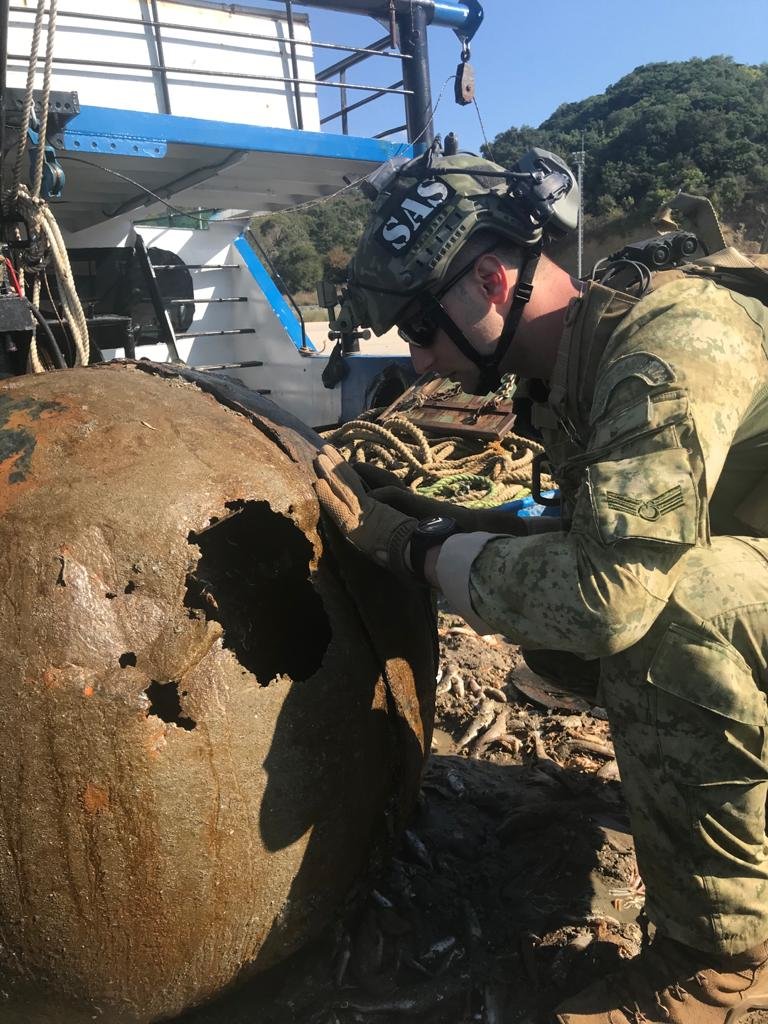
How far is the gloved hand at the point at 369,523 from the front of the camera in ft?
7.02

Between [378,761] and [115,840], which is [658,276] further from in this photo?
[115,840]

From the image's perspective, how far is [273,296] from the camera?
904 centimetres

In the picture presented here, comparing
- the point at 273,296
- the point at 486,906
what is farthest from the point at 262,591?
the point at 273,296

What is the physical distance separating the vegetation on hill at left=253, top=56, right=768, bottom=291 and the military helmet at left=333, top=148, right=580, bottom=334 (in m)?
31.7

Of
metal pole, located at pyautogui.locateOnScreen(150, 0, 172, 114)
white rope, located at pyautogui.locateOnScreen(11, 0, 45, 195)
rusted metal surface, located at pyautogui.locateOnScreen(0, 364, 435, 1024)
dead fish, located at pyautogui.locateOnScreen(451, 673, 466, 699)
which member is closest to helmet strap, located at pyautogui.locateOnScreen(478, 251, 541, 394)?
rusted metal surface, located at pyautogui.locateOnScreen(0, 364, 435, 1024)

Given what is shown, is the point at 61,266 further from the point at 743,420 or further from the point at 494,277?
the point at 743,420

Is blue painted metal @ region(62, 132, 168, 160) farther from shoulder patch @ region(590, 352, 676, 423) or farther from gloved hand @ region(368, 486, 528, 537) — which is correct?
shoulder patch @ region(590, 352, 676, 423)

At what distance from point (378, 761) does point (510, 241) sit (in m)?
1.39

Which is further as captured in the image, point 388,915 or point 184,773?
point 388,915

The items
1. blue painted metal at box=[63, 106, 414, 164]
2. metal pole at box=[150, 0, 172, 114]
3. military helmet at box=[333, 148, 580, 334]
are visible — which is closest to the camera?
military helmet at box=[333, 148, 580, 334]

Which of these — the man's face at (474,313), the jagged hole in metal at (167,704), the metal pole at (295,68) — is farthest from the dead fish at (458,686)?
the metal pole at (295,68)

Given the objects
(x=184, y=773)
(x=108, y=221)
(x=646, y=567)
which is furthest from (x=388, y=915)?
(x=108, y=221)

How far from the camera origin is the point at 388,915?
2.41 m

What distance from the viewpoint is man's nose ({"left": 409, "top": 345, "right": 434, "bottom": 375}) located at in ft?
8.07
